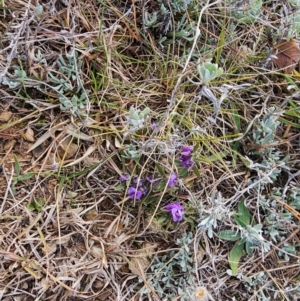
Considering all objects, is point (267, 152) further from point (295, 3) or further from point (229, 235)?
point (295, 3)

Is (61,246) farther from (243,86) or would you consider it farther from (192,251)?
(243,86)

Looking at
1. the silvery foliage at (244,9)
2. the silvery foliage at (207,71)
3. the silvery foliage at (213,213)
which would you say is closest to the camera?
the silvery foliage at (207,71)

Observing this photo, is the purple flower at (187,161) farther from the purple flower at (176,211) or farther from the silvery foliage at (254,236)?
the silvery foliage at (254,236)

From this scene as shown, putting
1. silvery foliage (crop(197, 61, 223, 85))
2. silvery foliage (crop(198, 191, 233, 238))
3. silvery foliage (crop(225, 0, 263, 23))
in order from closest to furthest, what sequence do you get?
silvery foliage (crop(197, 61, 223, 85)), silvery foliage (crop(198, 191, 233, 238)), silvery foliage (crop(225, 0, 263, 23))

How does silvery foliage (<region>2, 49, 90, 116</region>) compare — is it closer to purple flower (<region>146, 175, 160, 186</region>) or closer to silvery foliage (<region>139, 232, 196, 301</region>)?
purple flower (<region>146, 175, 160, 186</region>)

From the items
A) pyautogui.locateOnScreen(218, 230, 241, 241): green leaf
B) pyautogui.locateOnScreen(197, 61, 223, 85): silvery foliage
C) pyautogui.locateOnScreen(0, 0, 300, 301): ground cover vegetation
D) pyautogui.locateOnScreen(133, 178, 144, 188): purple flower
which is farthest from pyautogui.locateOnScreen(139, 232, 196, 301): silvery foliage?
pyautogui.locateOnScreen(197, 61, 223, 85): silvery foliage

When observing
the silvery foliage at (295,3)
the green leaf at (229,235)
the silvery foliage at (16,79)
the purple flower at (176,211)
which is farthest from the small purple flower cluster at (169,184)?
the silvery foliage at (295,3)
